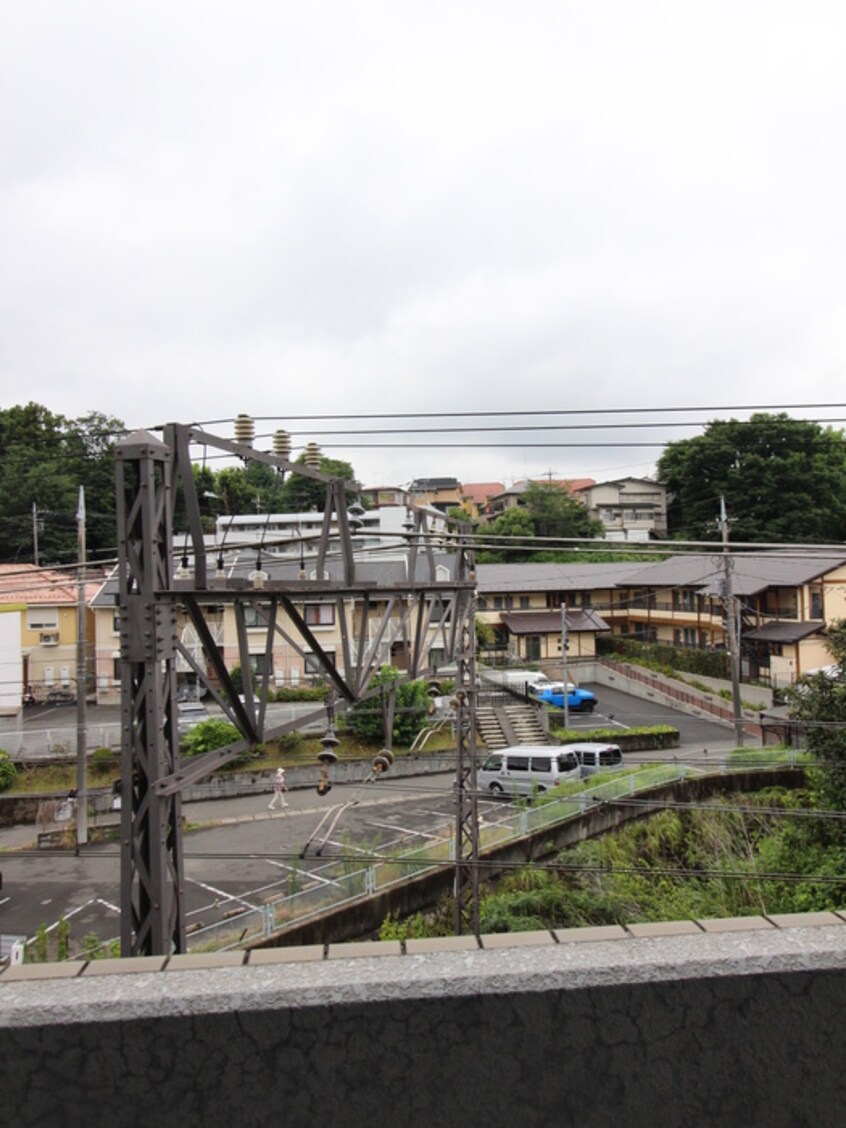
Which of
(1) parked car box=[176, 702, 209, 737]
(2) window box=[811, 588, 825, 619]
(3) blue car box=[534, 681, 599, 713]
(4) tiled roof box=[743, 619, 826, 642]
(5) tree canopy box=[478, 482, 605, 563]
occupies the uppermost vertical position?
(5) tree canopy box=[478, 482, 605, 563]

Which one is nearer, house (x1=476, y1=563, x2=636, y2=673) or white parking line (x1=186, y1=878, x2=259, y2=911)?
white parking line (x1=186, y1=878, x2=259, y2=911)

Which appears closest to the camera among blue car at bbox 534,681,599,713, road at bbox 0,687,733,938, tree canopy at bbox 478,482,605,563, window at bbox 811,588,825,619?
road at bbox 0,687,733,938

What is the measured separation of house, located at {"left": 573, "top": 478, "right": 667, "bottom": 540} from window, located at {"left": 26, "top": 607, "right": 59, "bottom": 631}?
1280 inches

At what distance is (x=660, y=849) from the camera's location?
15.4 metres

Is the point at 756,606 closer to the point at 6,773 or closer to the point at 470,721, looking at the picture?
the point at 470,721

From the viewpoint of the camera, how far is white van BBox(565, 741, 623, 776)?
61.4 feet

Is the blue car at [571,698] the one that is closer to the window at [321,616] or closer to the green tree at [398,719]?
Result: the green tree at [398,719]

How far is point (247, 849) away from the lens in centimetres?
1597

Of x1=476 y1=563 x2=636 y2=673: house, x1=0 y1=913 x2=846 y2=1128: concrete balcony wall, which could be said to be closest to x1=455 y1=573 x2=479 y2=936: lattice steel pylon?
x1=0 y1=913 x2=846 y2=1128: concrete balcony wall

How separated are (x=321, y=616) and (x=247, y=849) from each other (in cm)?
1016

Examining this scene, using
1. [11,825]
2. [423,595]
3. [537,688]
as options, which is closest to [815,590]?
[537,688]

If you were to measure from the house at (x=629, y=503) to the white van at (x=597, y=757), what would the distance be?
3010cm

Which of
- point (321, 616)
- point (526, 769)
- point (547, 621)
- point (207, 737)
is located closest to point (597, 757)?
point (526, 769)

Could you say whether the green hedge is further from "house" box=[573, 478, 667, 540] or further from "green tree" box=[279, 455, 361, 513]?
"house" box=[573, 478, 667, 540]
